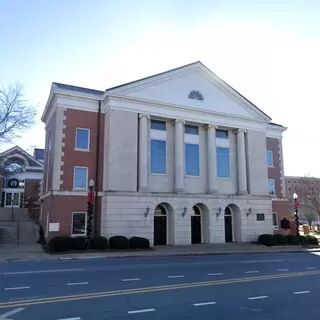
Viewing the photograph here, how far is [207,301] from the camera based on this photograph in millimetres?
8352

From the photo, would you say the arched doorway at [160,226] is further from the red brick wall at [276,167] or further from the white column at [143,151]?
the red brick wall at [276,167]

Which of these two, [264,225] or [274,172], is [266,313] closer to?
[264,225]

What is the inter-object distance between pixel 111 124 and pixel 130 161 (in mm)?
3256

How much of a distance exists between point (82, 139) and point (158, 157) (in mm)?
6366

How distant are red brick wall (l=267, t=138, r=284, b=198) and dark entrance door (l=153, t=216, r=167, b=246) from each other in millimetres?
13432

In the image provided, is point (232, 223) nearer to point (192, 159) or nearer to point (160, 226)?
point (192, 159)

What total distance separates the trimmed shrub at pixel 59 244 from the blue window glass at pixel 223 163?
48.4ft

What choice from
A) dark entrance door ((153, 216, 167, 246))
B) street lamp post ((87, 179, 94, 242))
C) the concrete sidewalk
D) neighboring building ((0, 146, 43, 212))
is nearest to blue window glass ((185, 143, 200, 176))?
dark entrance door ((153, 216, 167, 246))

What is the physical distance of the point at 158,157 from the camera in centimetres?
2867

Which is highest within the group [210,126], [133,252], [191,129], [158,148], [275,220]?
[210,126]

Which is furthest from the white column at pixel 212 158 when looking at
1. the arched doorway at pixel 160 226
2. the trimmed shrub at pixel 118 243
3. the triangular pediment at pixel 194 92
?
the trimmed shrub at pixel 118 243

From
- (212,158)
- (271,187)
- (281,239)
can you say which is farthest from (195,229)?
(271,187)

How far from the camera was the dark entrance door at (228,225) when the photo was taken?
3083cm

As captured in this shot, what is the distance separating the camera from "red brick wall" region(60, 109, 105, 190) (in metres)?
26.0
